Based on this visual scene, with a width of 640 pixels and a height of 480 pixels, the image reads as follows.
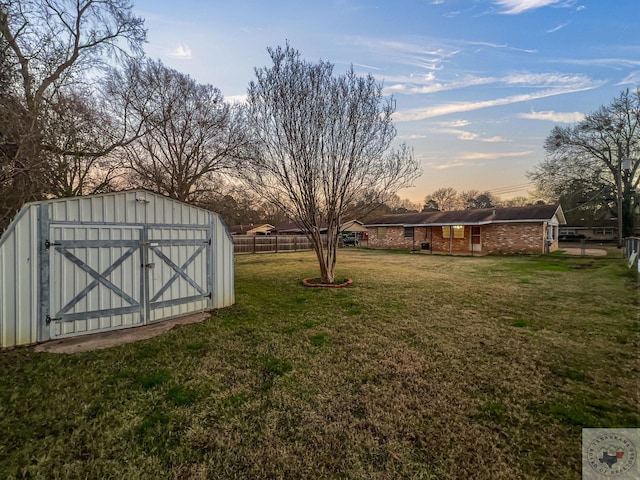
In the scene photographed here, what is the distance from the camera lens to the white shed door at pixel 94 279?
3.94 meters

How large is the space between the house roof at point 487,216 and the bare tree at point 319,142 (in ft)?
41.7

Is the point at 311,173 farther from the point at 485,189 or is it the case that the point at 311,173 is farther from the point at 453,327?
the point at 485,189

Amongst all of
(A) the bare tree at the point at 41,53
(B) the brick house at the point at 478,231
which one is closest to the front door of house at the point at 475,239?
(B) the brick house at the point at 478,231

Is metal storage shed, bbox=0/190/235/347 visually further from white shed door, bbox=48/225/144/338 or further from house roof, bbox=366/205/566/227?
house roof, bbox=366/205/566/227

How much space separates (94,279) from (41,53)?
264 inches

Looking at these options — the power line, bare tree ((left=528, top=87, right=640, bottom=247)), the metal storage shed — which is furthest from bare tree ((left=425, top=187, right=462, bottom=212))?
the metal storage shed

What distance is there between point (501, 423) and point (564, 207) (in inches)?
1264

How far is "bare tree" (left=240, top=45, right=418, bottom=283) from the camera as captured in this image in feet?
24.6

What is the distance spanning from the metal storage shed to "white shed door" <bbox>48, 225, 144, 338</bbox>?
1 centimetres

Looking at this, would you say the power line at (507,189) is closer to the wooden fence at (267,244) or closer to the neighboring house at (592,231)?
the neighboring house at (592,231)

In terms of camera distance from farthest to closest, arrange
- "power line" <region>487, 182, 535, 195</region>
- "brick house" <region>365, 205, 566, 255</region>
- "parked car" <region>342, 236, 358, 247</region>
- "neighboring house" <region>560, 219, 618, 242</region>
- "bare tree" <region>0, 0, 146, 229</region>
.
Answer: "power line" <region>487, 182, 535, 195</region> → "neighboring house" <region>560, 219, 618, 242</region> → "parked car" <region>342, 236, 358, 247</region> → "brick house" <region>365, 205, 566, 255</region> → "bare tree" <region>0, 0, 146, 229</region>

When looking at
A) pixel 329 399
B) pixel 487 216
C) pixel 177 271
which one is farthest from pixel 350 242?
pixel 329 399

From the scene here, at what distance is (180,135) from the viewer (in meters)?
15.8

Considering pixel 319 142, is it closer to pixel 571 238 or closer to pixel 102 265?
pixel 102 265
